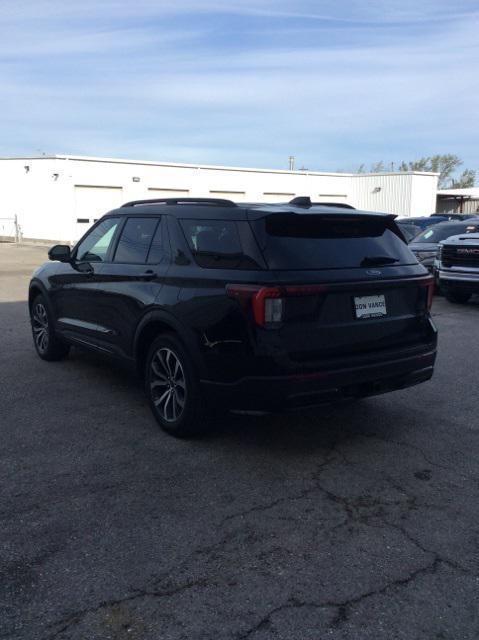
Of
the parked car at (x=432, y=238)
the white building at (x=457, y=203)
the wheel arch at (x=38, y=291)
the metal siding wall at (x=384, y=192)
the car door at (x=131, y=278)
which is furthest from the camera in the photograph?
the white building at (x=457, y=203)

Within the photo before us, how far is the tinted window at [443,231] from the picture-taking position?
14.5 m

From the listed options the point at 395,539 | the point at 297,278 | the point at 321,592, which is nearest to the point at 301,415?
the point at 297,278

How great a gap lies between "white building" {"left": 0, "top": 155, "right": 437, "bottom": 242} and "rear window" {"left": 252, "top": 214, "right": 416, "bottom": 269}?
2815 centimetres

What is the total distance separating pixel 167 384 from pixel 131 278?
3.36 feet

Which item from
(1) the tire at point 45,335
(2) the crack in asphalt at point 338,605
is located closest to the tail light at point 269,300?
(2) the crack in asphalt at point 338,605

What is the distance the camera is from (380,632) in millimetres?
2752

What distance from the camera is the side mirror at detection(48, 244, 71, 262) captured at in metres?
6.69

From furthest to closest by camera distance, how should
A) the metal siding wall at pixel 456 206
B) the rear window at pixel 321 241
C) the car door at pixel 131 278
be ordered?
the metal siding wall at pixel 456 206, the car door at pixel 131 278, the rear window at pixel 321 241

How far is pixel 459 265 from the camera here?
39.5 feet

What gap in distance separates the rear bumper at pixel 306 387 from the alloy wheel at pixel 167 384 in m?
0.42

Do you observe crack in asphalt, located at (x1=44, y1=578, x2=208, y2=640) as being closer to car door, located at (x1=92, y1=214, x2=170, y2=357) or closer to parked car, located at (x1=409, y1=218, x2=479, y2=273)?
car door, located at (x1=92, y1=214, x2=170, y2=357)

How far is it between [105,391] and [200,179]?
30533 mm

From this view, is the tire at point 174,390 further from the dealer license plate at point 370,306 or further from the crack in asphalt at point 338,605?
the crack in asphalt at point 338,605

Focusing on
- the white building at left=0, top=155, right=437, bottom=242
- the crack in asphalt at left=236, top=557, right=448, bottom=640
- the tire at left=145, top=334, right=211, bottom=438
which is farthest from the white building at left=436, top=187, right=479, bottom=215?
the crack in asphalt at left=236, top=557, right=448, bottom=640
